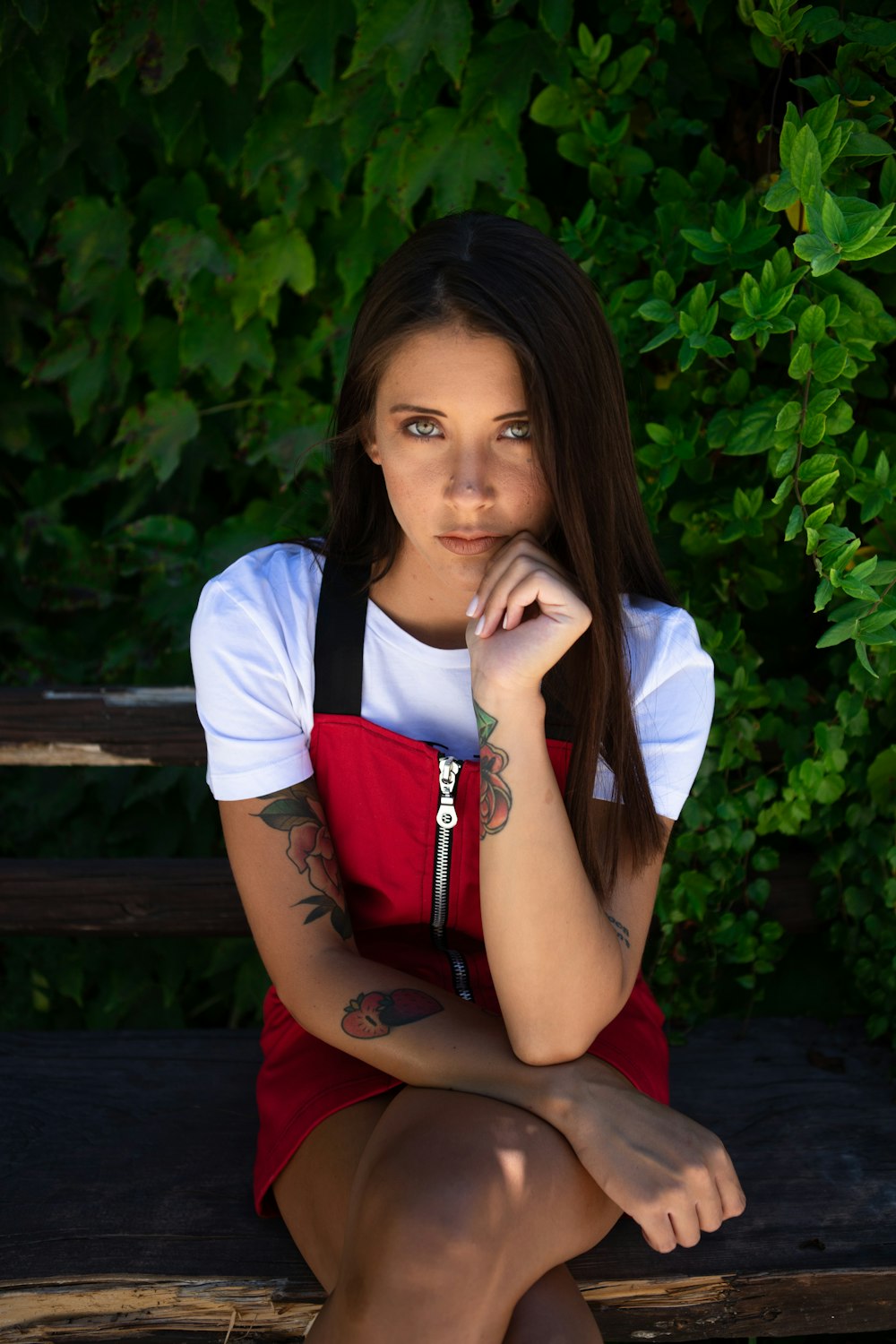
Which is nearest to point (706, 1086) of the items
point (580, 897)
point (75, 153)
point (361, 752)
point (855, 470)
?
point (580, 897)

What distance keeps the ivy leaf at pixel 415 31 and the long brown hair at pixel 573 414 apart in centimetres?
60

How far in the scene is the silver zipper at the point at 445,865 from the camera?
1.80 meters

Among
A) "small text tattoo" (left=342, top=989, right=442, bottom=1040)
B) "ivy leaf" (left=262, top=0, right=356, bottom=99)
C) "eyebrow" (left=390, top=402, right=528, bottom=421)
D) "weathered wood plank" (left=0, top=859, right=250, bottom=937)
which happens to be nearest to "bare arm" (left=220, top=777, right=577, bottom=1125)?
"small text tattoo" (left=342, top=989, right=442, bottom=1040)

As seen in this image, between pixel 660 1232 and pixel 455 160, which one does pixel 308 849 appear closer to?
Answer: pixel 660 1232

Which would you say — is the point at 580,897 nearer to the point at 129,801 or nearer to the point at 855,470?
the point at 855,470

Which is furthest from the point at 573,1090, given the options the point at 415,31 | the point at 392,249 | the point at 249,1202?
the point at 415,31

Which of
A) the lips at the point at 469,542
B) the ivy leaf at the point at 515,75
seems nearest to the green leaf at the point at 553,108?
the ivy leaf at the point at 515,75

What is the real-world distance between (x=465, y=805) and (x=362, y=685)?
24 centimetres

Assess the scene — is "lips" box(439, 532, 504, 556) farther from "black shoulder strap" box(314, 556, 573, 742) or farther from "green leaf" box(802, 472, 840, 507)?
"green leaf" box(802, 472, 840, 507)

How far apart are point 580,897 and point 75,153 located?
1.99 metres

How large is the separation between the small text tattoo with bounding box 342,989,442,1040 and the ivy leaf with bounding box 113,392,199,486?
4.60 feet

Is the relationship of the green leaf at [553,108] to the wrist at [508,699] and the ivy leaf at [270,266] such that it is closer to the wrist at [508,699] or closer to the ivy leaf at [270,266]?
the ivy leaf at [270,266]

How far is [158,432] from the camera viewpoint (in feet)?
8.85

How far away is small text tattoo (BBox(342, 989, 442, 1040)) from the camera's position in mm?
1652
